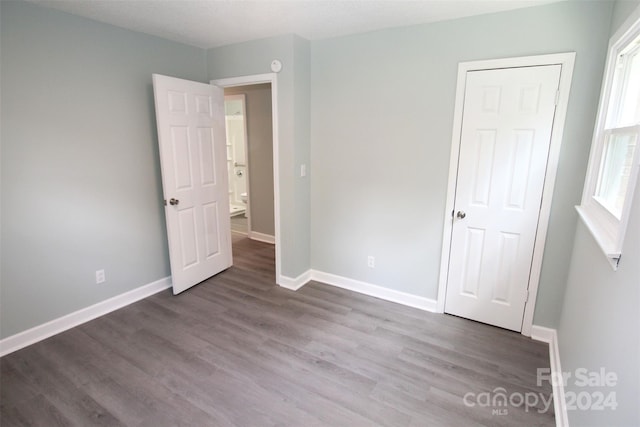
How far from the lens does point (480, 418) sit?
1.81 m

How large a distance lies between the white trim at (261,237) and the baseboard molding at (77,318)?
5.64 feet

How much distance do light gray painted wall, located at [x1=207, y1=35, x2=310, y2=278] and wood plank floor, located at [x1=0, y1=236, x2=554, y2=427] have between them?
0.65 metres

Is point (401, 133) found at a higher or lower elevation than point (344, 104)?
lower

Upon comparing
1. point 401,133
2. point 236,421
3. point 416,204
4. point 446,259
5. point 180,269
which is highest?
point 401,133

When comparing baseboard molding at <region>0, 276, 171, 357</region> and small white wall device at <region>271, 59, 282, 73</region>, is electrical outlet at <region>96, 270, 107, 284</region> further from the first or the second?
small white wall device at <region>271, 59, 282, 73</region>

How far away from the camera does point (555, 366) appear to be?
215 cm

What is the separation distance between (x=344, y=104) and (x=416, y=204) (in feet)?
3.70

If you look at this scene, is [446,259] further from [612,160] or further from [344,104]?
[344,104]

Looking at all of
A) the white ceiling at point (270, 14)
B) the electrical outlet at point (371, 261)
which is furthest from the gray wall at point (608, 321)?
the electrical outlet at point (371, 261)

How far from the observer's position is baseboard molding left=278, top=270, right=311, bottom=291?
3.34m

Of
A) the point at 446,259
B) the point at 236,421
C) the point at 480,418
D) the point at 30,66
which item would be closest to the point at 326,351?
the point at 236,421

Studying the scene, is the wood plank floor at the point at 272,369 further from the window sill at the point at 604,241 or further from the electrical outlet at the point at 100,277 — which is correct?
the window sill at the point at 604,241

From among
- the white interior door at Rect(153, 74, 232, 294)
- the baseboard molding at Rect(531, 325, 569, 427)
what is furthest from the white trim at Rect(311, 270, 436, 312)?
the white interior door at Rect(153, 74, 232, 294)

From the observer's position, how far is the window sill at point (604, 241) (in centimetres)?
126
